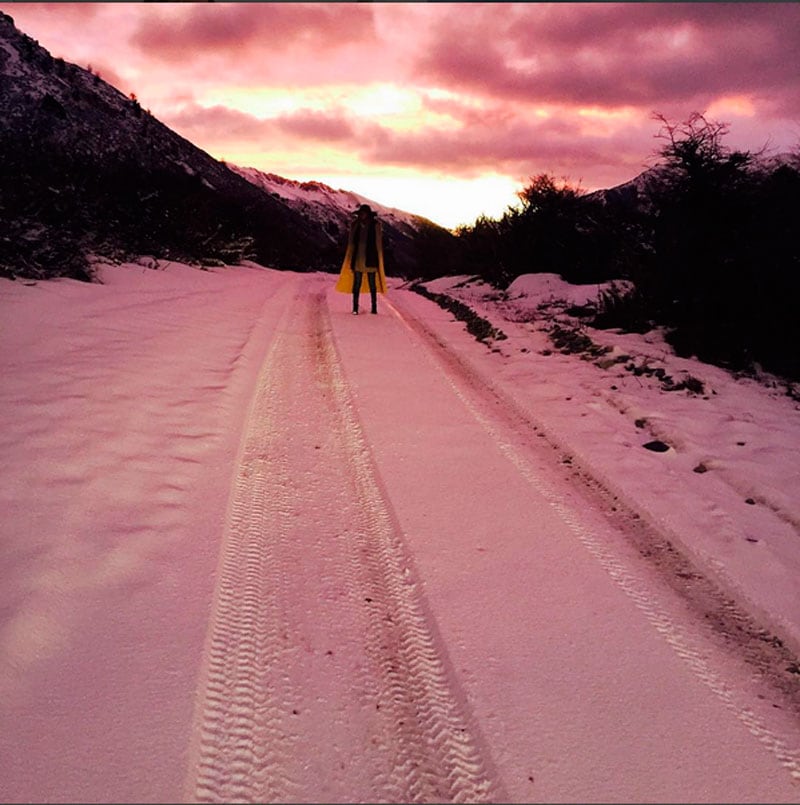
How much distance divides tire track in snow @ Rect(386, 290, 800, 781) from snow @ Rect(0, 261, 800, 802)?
0.01 meters

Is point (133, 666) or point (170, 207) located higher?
point (170, 207)

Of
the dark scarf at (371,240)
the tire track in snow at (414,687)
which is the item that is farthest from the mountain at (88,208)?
the tire track in snow at (414,687)

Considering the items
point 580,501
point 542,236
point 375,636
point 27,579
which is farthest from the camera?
point 542,236

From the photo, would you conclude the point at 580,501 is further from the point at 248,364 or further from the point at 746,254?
the point at 746,254

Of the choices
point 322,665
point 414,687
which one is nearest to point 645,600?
point 414,687

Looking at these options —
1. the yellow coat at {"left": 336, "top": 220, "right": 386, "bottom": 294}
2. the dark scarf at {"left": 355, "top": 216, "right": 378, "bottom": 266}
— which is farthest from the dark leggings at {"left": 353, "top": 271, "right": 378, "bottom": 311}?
the dark scarf at {"left": 355, "top": 216, "right": 378, "bottom": 266}

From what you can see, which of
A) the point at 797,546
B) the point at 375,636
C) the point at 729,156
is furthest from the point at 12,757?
the point at 729,156

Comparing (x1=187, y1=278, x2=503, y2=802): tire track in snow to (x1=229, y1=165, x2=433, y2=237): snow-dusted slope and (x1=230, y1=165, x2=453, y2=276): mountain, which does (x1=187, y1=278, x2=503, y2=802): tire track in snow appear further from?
(x1=229, y1=165, x2=433, y2=237): snow-dusted slope

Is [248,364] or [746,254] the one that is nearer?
[248,364]

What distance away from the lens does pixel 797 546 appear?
3322 mm

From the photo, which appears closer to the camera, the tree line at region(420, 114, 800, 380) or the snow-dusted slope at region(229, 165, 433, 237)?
the tree line at region(420, 114, 800, 380)

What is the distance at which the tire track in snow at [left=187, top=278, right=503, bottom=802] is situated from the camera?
1.75m

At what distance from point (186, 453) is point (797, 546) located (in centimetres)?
386

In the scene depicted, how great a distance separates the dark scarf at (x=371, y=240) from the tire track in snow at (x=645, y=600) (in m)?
6.12
